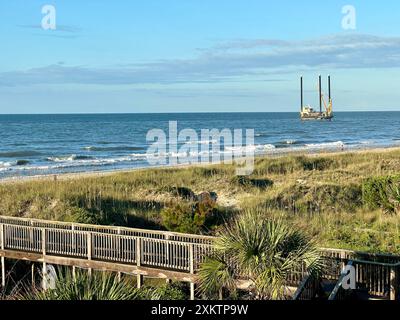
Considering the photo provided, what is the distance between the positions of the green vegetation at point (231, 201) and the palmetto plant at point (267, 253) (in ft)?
12.8

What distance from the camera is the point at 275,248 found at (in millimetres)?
9781

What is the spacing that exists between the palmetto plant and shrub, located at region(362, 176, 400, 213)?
10725mm

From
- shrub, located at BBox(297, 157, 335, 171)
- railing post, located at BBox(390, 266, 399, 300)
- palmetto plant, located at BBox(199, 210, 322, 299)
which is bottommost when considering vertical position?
railing post, located at BBox(390, 266, 399, 300)

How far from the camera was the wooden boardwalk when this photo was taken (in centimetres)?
1160

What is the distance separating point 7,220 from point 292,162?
20.9 m

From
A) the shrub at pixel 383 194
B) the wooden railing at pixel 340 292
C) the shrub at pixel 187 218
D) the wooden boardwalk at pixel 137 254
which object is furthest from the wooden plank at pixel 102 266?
the shrub at pixel 383 194

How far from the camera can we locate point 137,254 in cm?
1366

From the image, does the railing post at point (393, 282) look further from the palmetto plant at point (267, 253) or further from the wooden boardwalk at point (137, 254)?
the palmetto plant at point (267, 253)

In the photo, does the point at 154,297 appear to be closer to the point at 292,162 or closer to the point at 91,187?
the point at 91,187

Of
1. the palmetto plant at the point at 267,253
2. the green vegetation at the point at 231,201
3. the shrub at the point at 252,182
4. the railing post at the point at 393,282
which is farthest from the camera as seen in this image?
the shrub at the point at 252,182

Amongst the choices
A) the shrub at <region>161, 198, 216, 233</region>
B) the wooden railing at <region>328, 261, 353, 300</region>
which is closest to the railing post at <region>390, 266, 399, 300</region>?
the wooden railing at <region>328, 261, 353, 300</region>

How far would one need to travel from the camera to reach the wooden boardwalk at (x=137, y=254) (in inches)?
457

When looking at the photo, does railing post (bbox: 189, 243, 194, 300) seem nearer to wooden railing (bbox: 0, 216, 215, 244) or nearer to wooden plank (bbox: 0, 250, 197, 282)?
wooden plank (bbox: 0, 250, 197, 282)

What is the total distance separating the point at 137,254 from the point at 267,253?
490 cm
